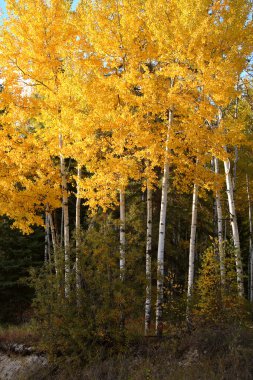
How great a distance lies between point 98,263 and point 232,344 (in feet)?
9.33

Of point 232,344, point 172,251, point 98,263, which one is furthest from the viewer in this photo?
point 172,251

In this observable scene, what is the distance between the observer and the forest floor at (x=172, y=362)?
636cm

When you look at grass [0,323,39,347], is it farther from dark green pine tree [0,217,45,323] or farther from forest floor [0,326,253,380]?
dark green pine tree [0,217,45,323]

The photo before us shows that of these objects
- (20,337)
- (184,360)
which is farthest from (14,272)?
(184,360)

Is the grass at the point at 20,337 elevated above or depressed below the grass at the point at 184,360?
below

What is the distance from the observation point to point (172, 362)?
6930mm

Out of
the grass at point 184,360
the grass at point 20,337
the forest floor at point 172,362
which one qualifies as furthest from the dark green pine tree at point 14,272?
the grass at point 184,360

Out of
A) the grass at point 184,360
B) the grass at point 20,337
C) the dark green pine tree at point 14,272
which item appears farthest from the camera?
the dark green pine tree at point 14,272

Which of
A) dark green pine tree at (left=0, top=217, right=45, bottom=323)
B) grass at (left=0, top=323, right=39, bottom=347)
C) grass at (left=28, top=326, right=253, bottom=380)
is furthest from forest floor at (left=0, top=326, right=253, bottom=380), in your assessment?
dark green pine tree at (left=0, top=217, right=45, bottom=323)

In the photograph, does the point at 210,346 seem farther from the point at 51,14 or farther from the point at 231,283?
the point at 51,14

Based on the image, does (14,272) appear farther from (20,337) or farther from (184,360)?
(184,360)

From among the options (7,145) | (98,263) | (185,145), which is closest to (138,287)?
(98,263)

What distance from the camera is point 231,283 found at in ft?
29.1

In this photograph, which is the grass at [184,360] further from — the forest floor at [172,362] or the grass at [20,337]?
the grass at [20,337]
